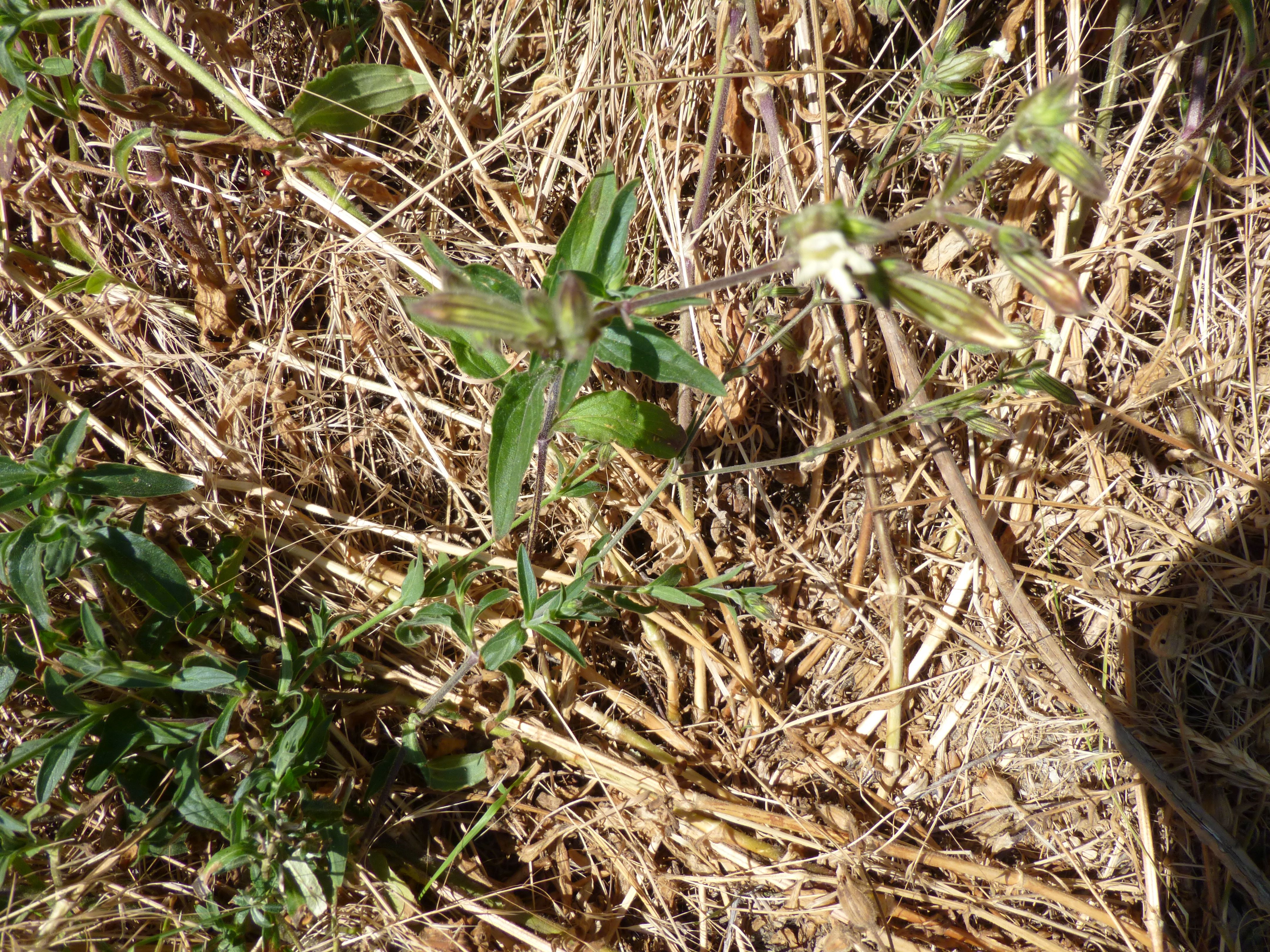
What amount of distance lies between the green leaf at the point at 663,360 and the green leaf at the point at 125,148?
3.36ft

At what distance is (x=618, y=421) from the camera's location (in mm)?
1414

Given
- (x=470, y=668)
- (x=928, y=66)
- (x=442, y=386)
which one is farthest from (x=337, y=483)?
(x=928, y=66)

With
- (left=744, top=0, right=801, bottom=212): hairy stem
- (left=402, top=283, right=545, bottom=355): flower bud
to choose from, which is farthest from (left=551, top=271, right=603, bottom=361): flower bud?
(left=744, top=0, right=801, bottom=212): hairy stem

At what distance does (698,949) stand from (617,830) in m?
0.29

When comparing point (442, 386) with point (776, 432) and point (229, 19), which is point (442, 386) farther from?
point (229, 19)

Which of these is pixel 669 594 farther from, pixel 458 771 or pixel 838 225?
pixel 838 225

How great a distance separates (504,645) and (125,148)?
118cm

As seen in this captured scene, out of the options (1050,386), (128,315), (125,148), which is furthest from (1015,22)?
(128,315)

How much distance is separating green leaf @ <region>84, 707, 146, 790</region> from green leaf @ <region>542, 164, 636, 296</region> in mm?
1127

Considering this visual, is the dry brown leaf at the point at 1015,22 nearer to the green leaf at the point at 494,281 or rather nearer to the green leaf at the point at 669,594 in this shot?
the green leaf at the point at 494,281

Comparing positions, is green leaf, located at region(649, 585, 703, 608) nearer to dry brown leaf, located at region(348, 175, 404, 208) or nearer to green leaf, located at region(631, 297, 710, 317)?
green leaf, located at region(631, 297, 710, 317)

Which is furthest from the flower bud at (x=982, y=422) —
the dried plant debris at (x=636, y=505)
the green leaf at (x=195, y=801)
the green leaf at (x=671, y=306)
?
the green leaf at (x=195, y=801)

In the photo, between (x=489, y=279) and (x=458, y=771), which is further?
(x=458, y=771)

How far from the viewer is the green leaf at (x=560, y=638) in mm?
1451
